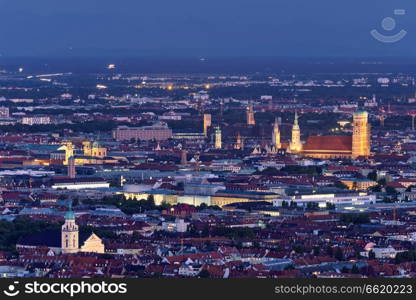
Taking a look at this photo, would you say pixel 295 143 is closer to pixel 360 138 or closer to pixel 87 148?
pixel 360 138

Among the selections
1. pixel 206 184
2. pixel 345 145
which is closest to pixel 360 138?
pixel 345 145

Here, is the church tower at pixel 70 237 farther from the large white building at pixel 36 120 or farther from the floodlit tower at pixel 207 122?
the large white building at pixel 36 120

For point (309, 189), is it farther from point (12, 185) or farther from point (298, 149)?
point (298, 149)

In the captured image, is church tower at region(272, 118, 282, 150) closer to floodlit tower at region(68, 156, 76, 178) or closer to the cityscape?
the cityscape

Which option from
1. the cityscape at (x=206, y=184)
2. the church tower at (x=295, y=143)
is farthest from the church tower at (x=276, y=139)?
the church tower at (x=295, y=143)

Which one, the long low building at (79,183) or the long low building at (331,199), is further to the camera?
the long low building at (79,183)

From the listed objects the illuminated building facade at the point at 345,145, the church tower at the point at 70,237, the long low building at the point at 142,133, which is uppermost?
the church tower at the point at 70,237
